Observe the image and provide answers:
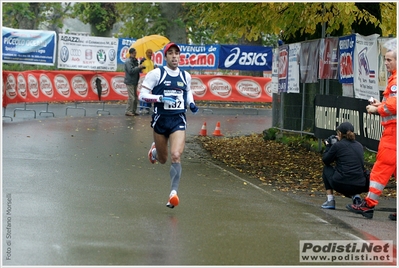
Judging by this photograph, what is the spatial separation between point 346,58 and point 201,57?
1885cm

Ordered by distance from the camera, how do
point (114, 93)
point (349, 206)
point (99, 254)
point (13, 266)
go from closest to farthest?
point (13, 266) < point (99, 254) < point (349, 206) < point (114, 93)

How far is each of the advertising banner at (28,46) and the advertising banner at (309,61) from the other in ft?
43.0

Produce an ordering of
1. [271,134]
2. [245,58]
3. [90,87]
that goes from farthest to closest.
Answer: [245,58] < [90,87] < [271,134]

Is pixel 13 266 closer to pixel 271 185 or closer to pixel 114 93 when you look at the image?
pixel 271 185

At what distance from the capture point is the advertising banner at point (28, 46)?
27734mm

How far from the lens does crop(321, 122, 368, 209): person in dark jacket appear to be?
33.7 ft

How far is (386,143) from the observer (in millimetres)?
9664

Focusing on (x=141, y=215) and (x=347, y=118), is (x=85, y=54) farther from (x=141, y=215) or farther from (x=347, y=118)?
(x=141, y=215)

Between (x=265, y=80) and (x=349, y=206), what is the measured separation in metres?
22.5

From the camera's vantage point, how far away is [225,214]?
376 inches

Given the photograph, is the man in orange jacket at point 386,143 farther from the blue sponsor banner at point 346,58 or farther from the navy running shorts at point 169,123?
the blue sponsor banner at point 346,58

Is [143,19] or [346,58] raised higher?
[143,19]

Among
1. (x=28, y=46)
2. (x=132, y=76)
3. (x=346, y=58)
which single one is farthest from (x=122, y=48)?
(x=346, y=58)

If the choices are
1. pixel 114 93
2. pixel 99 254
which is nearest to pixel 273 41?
pixel 114 93
